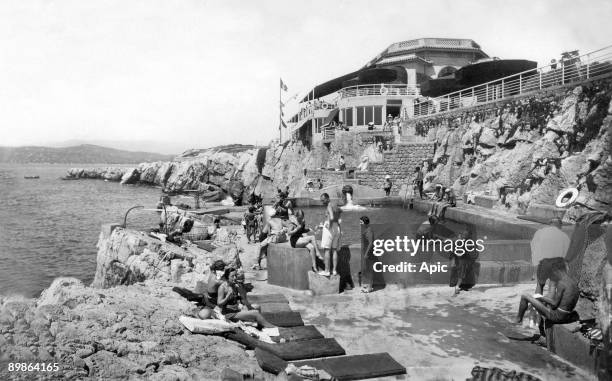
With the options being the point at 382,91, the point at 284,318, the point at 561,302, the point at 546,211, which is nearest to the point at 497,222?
the point at 546,211

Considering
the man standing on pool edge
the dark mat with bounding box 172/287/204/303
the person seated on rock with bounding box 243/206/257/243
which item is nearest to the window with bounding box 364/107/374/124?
the person seated on rock with bounding box 243/206/257/243

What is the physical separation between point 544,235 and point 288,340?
15.6 feet

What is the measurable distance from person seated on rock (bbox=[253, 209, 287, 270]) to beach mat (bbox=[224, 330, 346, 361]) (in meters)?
4.39

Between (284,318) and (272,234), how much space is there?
13.2 feet

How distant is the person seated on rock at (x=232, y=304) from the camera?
7.65m

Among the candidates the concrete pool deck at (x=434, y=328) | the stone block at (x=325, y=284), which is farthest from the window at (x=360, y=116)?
the stone block at (x=325, y=284)

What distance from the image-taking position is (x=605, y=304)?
5551mm

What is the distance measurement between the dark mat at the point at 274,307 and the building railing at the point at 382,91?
3602 cm

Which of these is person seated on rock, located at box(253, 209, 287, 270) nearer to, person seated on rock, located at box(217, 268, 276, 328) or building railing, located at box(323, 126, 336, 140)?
person seated on rock, located at box(217, 268, 276, 328)

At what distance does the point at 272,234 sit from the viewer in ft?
39.6

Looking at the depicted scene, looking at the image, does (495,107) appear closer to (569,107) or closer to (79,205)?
(569,107)

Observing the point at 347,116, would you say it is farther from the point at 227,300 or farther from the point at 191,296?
the point at 227,300

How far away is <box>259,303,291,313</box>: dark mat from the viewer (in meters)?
8.70

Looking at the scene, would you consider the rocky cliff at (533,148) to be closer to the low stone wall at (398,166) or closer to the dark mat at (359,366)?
the low stone wall at (398,166)
